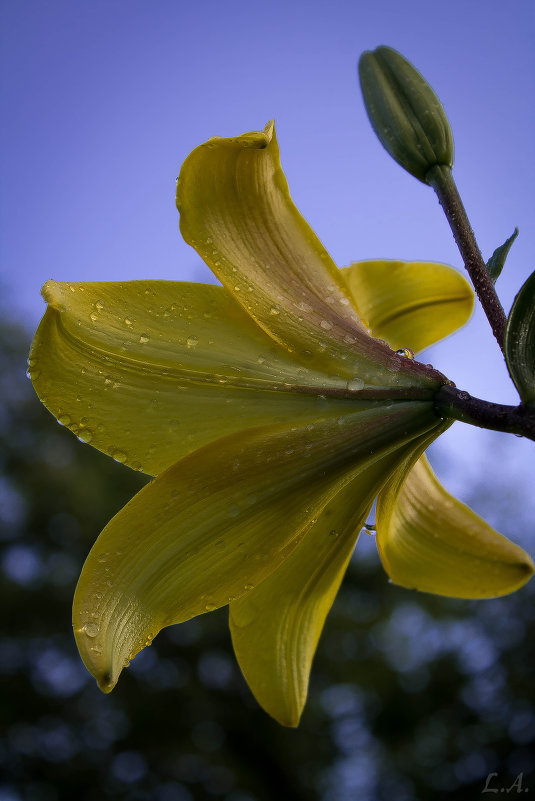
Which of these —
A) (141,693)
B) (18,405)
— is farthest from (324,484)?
(18,405)

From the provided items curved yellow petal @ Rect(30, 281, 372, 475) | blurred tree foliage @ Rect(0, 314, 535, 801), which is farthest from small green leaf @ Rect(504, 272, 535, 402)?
blurred tree foliage @ Rect(0, 314, 535, 801)

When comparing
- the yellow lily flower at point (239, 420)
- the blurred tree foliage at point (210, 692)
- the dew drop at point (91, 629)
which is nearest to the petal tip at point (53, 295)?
the yellow lily flower at point (239, 420)

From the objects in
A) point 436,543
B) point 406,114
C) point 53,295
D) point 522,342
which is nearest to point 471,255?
point 522,342

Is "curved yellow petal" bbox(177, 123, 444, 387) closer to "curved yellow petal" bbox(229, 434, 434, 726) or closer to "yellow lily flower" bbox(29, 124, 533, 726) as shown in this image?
"yellow lily flower" bbox(29, 124, 533, 726)

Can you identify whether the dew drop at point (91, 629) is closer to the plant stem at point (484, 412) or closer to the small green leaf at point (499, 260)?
the plant stem at point (484, 412)

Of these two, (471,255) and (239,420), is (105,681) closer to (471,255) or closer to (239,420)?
(239,420)
